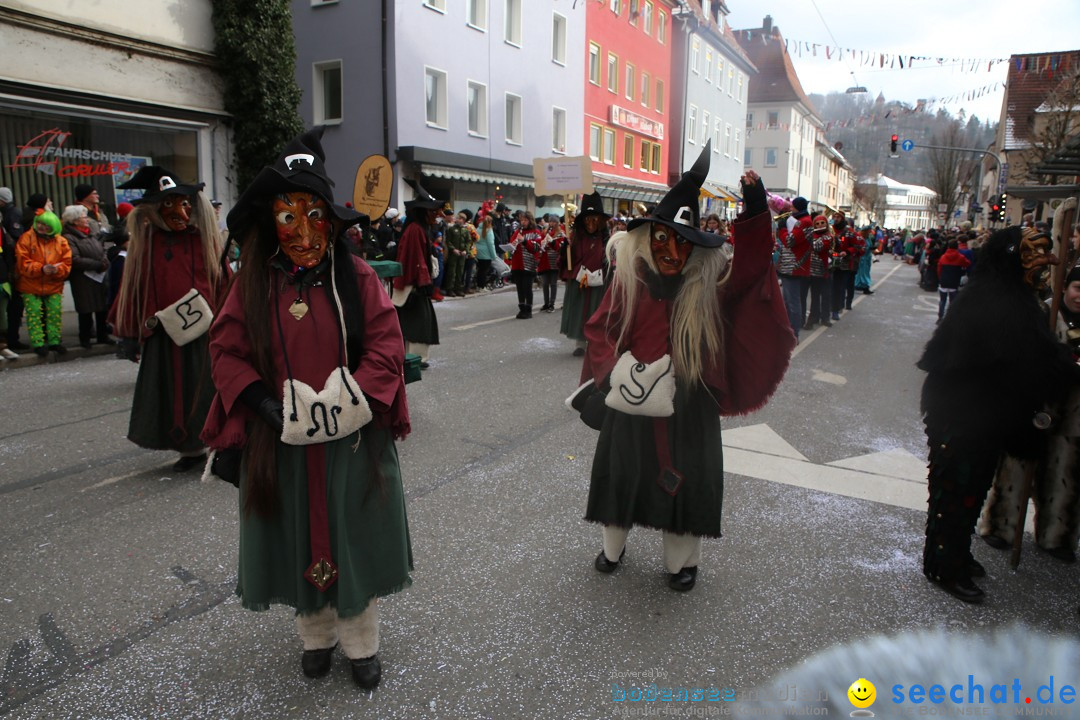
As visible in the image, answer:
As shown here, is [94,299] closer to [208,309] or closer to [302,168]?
[208,309]

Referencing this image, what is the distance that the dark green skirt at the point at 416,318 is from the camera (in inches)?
308

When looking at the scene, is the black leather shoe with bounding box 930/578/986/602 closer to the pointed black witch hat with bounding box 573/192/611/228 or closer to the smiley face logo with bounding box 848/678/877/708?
the smiley face logo with bounding box 848/678/877/708

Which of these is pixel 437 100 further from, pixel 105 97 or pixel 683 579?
pixel 683 579

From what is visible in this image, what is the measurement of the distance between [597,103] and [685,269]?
96.9ft

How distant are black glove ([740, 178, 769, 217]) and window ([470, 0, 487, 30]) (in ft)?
71.7

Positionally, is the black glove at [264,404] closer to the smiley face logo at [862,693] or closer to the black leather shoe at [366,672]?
Answer: the black leather shoe at [366,672]

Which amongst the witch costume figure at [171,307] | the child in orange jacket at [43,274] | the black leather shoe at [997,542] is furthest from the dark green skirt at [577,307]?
the child in orange jacket at [43,274]

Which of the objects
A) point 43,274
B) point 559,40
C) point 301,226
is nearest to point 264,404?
point 301,226

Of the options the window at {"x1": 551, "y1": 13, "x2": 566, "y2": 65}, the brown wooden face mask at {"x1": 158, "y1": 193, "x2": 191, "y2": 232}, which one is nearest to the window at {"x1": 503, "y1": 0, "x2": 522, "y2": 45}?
the window at {"x1": 551, "y1": 13, "x2": 566, "y2": 65}

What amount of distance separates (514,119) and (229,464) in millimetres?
24294

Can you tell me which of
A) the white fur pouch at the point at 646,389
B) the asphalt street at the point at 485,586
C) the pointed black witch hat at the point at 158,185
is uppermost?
the pointed black witch hat at the point at 158,185

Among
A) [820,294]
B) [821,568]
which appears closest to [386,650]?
[821,568]

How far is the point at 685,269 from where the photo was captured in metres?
3.29

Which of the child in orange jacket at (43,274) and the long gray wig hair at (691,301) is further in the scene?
the child in orange jacket at (43,274)
